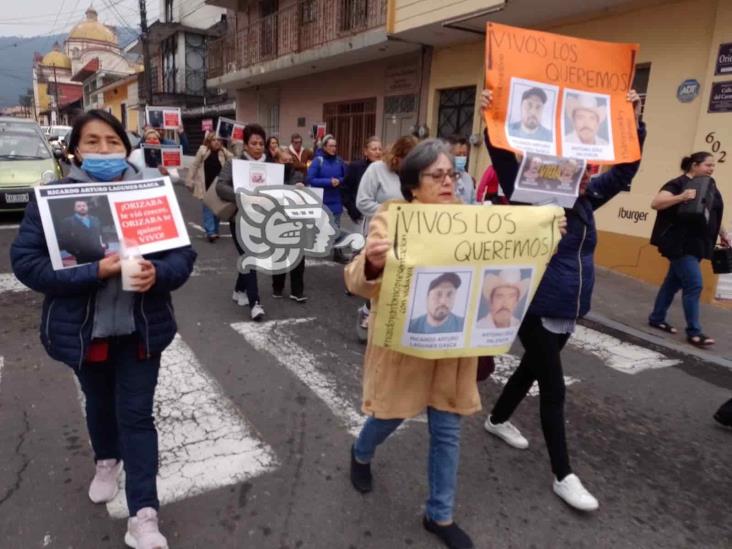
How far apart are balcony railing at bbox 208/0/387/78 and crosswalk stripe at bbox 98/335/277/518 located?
9.79 m

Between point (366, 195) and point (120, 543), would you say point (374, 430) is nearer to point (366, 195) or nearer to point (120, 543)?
point (120, 543)

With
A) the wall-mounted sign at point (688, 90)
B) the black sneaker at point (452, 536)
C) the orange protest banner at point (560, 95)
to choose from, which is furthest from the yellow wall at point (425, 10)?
the black sneaker at point (452, 536)

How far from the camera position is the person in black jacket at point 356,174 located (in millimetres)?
6148

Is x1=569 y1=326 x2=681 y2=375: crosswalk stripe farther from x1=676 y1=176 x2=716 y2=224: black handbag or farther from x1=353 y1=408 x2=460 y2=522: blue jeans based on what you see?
x1=353 y1=408 x2=460 y2=522: blue jeans

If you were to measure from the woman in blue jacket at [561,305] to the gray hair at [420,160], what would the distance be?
1.77 feet

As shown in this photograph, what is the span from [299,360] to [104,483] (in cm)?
198

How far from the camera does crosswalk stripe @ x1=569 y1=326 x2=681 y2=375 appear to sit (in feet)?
15.4

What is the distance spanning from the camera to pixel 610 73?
2.68 metres

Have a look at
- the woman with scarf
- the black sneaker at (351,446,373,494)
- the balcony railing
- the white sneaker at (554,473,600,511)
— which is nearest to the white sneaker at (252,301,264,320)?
the woman with scarf

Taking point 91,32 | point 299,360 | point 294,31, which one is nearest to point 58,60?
point 91,32

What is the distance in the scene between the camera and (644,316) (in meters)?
6.23

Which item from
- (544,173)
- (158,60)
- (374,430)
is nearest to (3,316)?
(374,430)

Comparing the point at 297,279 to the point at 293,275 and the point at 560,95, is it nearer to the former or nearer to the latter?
the point at 293,275

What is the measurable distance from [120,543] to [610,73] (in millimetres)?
3154
